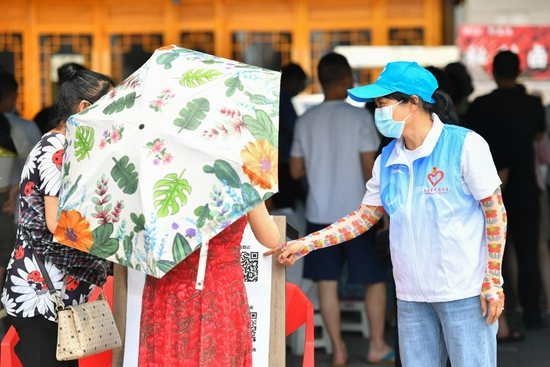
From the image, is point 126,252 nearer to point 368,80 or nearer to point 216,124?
point 216,124

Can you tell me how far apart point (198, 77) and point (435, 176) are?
959 mm

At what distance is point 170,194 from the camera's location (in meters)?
2.82

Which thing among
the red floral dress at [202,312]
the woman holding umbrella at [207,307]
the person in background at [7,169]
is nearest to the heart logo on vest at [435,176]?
the woman holding umbrella at [207,307]

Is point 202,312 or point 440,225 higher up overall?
point 440,225

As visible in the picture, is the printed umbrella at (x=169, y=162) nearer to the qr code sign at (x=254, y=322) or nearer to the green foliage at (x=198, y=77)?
the green foliage at (x=198, y=77)

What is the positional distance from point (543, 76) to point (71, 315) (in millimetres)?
8434

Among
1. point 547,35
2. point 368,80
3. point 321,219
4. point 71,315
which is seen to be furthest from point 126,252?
point 547,35

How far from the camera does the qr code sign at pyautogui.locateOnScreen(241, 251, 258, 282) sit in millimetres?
3732

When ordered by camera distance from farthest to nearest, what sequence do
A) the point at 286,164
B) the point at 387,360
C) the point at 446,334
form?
the point at 286,164 < the point at 387,360 < the point at 446,334

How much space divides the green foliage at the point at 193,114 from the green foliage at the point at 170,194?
17 centimetres

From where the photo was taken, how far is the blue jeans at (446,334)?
3.24 m

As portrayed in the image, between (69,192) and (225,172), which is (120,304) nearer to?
(69,192)

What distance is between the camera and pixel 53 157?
10.6 ft

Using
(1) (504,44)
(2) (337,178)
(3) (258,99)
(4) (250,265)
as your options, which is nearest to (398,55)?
(1) (504,44)
